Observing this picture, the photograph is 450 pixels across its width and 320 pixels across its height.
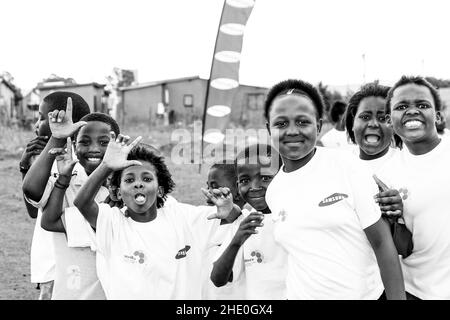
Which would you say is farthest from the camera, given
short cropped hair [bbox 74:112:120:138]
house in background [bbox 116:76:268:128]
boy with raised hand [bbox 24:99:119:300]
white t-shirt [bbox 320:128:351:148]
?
house in background [bbox 116:76:268:128]

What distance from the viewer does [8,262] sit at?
6199mm

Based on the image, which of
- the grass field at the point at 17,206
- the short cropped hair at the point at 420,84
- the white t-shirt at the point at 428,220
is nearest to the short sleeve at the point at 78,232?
the white t-shirt at the point at 428,220

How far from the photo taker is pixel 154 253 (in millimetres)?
2781

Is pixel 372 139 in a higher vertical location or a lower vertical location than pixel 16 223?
higher

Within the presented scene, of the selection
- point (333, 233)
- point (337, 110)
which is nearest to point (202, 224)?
point (333, 233)

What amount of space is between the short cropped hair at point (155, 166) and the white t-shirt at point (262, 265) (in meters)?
0.47

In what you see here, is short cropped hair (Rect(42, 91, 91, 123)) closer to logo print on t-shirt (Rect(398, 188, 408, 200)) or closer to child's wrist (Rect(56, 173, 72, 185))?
child's wrist (Rect(56, 173, 72, 185))

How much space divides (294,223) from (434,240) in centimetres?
61

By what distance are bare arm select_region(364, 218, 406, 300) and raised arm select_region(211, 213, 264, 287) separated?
0.47 metres

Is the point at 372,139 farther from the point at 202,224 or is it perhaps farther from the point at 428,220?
the point at 202,224

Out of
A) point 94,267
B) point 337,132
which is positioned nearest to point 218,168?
point 94,267

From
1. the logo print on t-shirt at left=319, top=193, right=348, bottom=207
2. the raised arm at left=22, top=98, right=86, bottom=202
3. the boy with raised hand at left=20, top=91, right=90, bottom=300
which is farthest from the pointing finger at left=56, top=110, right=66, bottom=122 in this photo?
the logo print on t-shirt at left=319, top=193, right=348, bottom=207

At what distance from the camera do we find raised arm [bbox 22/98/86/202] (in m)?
2.92

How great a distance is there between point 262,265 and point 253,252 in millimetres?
78
